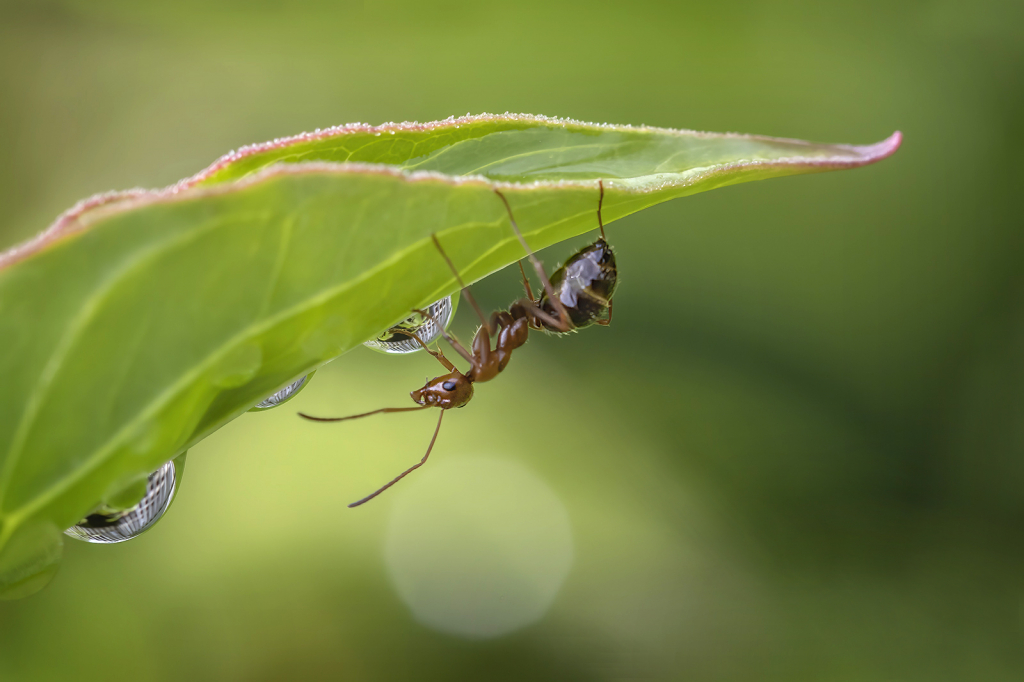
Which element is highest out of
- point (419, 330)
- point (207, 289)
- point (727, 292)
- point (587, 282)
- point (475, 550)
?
point (207, 289)

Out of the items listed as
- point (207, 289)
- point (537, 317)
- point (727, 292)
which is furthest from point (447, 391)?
point (727, 292)

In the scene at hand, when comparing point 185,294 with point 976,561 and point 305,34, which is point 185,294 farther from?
point 976,561

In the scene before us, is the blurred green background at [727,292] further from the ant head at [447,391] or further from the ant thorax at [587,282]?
the ant thorax at [587,282]

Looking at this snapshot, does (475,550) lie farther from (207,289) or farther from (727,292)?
(207,289)

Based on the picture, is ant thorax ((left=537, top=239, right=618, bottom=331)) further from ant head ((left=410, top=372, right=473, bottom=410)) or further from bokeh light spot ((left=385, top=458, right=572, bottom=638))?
bokeh light spot ((left=385, top=458, right=572, bottom=638))

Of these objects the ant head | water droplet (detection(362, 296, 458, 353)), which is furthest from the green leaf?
the ant head

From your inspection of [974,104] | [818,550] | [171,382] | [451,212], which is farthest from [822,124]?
[171,382]

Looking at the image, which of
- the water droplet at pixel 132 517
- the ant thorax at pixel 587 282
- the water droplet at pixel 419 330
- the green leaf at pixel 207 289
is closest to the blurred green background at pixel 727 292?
the ant thorax at pixel 587 282
